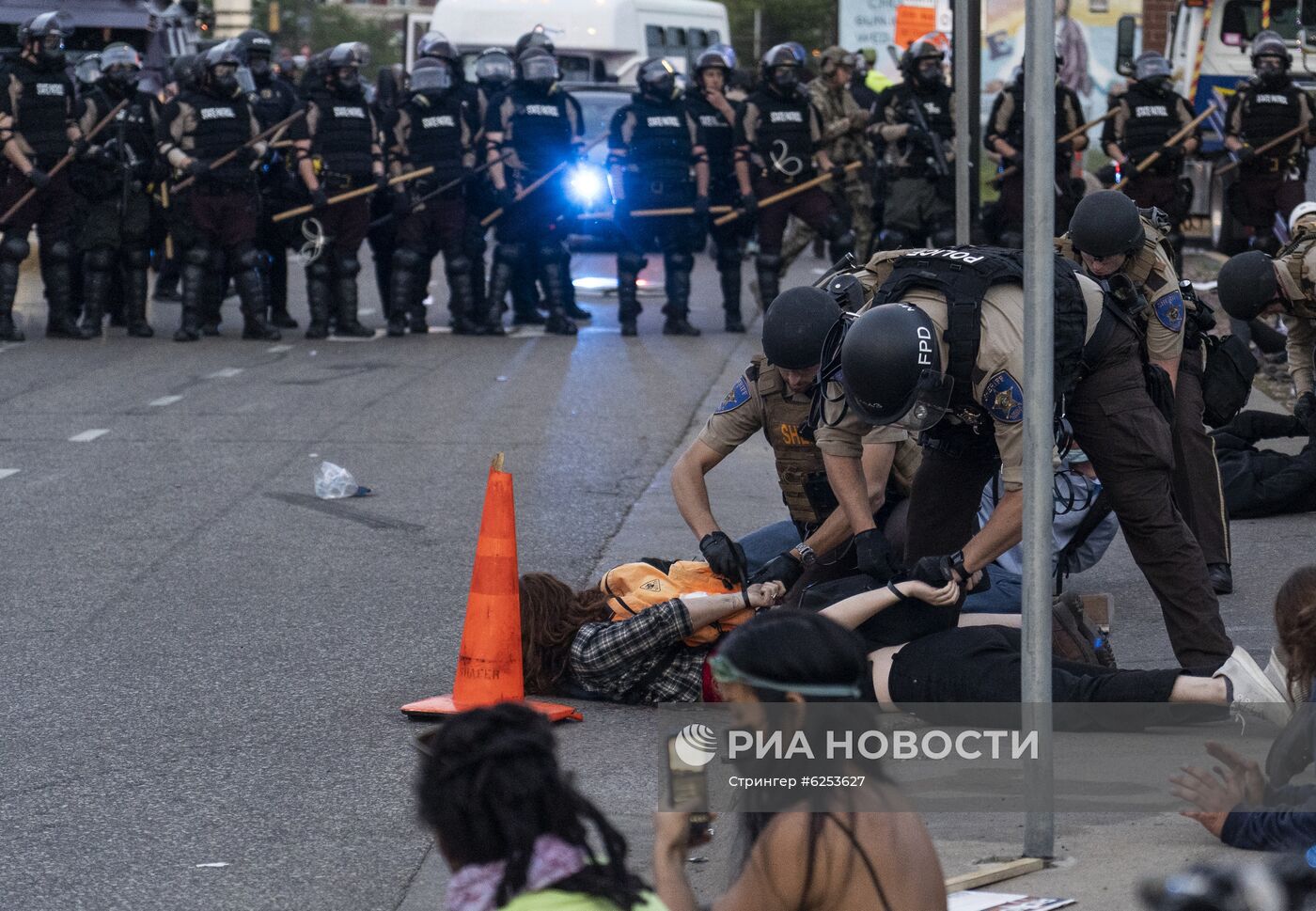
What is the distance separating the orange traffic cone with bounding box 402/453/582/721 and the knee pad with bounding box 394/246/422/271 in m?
9.33

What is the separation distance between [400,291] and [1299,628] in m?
11.6

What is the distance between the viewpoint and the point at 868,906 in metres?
2.82

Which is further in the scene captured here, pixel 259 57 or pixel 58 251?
pixel 259 57

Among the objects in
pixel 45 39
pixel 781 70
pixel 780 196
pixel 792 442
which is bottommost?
pixel 780 196

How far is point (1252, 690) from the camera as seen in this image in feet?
16.9

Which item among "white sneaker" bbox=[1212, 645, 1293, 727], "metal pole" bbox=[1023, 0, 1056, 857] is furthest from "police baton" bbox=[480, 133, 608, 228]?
"metal pole" bbox=[1023, 0, 1056, 857]

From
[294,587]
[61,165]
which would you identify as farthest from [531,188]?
[294,587]

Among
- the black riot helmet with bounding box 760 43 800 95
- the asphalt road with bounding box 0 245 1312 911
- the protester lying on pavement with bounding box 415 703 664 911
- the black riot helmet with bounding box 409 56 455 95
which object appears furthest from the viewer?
the black riot helmet with bounding box 760 43 800 95

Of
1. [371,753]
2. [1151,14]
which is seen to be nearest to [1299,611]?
[371,753]

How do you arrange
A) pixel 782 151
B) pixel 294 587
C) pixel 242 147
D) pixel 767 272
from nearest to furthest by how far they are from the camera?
pixel 294 587 < pixel 242 147 < pixel 782 151 < pixel 767 272

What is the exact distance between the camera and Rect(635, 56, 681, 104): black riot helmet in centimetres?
1423

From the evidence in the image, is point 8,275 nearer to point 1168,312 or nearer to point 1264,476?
point 1264,476

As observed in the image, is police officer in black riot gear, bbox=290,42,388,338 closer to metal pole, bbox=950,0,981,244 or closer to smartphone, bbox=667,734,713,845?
metal pole, bbox=950,0,981,244

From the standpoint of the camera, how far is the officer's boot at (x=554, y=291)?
15070mm
